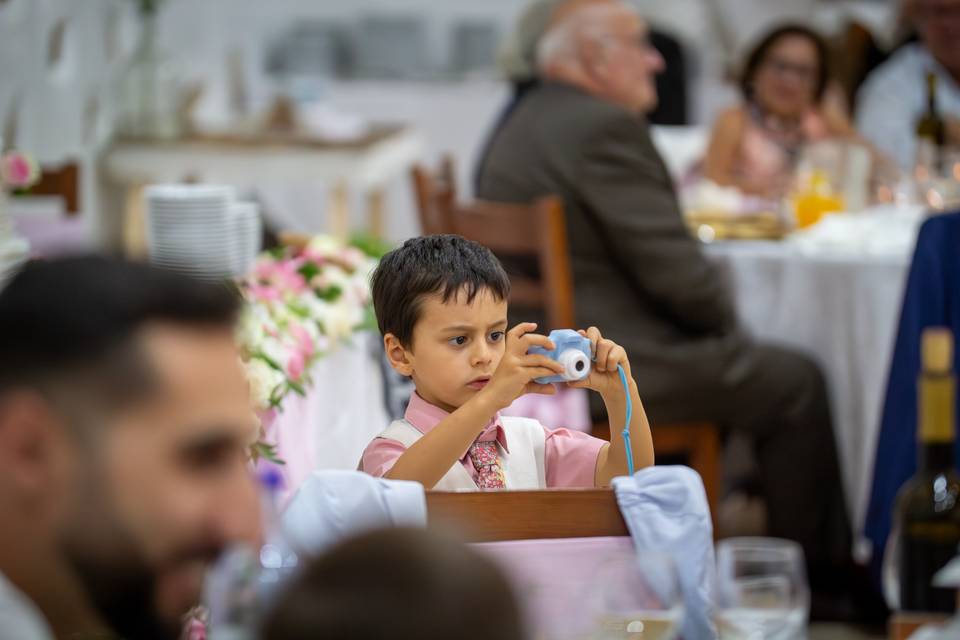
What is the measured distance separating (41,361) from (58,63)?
3.86m

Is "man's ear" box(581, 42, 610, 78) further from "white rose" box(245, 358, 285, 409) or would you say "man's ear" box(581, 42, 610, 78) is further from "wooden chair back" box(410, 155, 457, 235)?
"white rose" box(245, 358, 285, 409)

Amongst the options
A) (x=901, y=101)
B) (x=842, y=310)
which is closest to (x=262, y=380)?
(x=842, y=310)

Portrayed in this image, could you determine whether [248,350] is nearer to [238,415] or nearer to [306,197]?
[238,415]

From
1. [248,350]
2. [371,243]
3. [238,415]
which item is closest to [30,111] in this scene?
[371,243]

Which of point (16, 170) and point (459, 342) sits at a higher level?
point (16, 170)

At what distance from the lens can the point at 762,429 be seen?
3.31 metres

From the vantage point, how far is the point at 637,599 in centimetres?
88

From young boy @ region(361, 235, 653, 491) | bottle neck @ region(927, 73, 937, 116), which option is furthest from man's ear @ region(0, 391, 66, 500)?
bottle neck @ region(927, 73, 937, 116)

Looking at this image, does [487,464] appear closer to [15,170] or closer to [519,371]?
[519,371]

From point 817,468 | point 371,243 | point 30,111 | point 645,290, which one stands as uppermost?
point 30,111

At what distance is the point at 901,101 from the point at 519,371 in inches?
160

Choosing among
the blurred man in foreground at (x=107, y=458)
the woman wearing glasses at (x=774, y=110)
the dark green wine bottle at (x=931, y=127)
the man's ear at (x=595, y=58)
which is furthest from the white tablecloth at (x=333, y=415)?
the woman wearing glasses at (x=774, y=110)

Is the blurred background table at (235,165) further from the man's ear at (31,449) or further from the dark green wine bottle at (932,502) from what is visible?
the man's ear at (31,449)

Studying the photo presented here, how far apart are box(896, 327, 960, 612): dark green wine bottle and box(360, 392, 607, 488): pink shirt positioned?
0.25 metres
